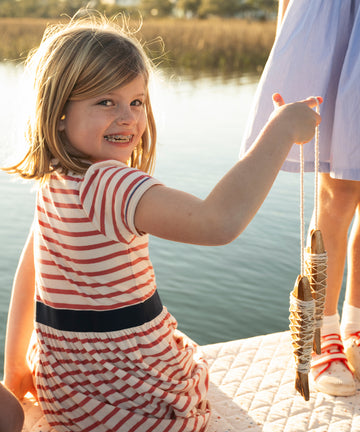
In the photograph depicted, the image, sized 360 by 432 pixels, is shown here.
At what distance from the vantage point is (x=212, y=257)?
261 centimetres

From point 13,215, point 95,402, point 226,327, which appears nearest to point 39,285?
point 95,402

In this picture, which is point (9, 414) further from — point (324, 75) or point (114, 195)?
point (324, 75)

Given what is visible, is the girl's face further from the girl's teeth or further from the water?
the water

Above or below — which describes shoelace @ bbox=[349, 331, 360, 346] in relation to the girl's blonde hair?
below

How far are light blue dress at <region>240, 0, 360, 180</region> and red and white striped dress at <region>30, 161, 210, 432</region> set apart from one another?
1.79 ft

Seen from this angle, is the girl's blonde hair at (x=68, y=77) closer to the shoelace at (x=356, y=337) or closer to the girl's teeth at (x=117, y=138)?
the girl's teeth at (x=117, y=138)

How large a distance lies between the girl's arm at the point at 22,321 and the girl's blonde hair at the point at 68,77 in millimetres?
203

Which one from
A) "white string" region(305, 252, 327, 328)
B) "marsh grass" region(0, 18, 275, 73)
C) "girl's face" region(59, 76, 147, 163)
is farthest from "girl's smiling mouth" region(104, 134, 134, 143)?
"marsh grass" region(0, 18, 275, 73)

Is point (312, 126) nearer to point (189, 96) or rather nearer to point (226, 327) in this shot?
point (226, 327)

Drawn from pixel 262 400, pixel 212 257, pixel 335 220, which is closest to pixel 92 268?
pixel 262 400

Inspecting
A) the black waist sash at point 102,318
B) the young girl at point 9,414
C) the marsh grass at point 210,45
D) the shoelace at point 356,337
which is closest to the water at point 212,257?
the black waist sash at point 102,318

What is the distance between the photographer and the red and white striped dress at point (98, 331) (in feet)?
3.28

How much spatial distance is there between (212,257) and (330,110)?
4.19ft

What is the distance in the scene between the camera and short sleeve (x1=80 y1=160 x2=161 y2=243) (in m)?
0.87
